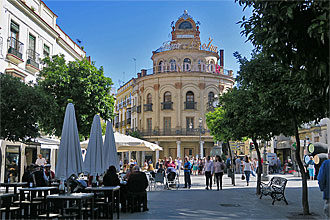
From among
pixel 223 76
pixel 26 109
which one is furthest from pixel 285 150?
pixel 26 109

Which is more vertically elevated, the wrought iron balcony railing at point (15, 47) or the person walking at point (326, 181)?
the wrought iron balcony railing at point (15, 47)

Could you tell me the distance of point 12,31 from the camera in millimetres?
20797

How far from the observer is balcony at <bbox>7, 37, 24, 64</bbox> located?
1980 cm

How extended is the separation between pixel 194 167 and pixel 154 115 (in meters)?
18.0

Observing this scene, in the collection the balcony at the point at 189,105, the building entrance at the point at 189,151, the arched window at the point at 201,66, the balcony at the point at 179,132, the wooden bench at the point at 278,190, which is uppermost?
the arched window at the point at 201,66

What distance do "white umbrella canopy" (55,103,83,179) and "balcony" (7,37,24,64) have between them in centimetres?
1233

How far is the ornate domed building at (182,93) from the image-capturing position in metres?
51.9

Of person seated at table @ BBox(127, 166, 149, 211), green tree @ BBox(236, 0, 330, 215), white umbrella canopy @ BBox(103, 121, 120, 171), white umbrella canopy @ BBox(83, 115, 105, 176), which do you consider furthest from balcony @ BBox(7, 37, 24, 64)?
green tree @ BBox(236, 0, 330, 215)

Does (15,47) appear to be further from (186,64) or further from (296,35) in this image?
(186,64)

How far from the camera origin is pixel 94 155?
1106 cm

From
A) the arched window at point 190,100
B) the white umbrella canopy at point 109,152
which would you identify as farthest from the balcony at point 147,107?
the white umbrella canopy at point 109,152

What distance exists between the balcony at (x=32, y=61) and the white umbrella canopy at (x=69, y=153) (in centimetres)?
1427

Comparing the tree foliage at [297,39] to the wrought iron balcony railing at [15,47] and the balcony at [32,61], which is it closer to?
the wrought iron balcony railing at [15,47]

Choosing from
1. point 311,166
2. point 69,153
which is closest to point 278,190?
point 69,153
